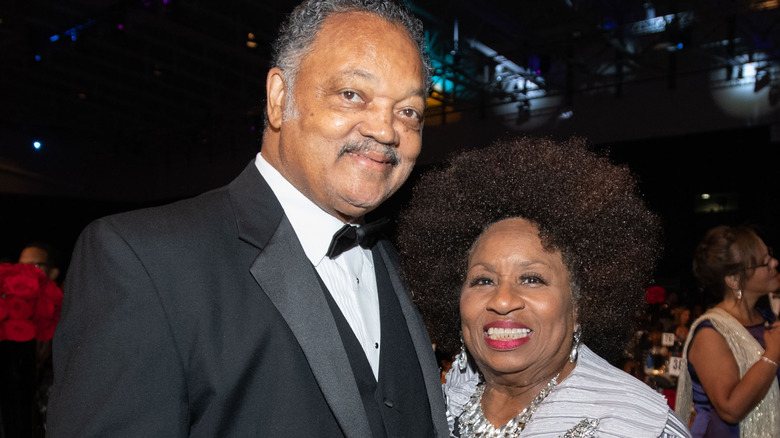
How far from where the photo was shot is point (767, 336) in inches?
129

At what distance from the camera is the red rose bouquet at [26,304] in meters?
2.75

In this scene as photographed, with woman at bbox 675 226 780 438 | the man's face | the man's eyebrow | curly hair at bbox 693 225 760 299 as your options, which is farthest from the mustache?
curly hair at bbox 693 225 760 299

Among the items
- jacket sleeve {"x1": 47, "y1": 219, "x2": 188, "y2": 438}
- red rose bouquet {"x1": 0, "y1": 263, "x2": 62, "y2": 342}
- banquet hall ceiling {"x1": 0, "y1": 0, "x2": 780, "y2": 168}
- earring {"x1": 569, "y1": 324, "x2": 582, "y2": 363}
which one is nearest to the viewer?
jacket sleeve {"x1": 47, "y1": 219, "x2": 188, "y2": 438}

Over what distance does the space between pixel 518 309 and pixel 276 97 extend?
2.95 feet

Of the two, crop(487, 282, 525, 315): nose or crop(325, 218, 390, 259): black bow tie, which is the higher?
crop(325, 218, 390, 259): black bow tie

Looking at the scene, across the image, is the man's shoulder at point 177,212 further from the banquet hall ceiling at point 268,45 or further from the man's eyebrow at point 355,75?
the banquet hall ceiling at point 268,45

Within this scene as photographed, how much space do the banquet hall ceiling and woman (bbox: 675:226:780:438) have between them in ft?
15.5

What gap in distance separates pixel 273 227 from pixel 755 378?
2728 mm

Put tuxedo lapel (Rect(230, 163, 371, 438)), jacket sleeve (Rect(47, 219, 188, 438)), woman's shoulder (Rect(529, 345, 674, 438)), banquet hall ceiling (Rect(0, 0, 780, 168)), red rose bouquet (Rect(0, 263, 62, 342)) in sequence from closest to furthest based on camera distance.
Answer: jacket sleeve (Rect(47, 219, 188, 438)) → tuxedo lapel (Rect(230, 163, 371, 438)) → woman's shoulder (Rect(529, 345, 674, 438)) → red rose bouquet (Rect(0, 263, 62, 342)) → banquet hall ceiling (Rect(0, 0, 780, 168))

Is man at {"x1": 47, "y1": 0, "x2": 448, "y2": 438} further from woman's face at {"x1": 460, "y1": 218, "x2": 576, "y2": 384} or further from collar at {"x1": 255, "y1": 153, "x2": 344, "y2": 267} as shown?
woman's face at {"x1": 460, "y1": 218, "x2": 576, "y2": 384}

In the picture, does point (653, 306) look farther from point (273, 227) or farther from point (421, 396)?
point (273, 227)

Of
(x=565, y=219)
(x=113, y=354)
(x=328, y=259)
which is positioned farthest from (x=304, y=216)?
(x=565, y=219)

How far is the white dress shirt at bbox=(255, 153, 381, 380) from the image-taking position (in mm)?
1578

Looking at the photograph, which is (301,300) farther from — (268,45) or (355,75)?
(268,45)
